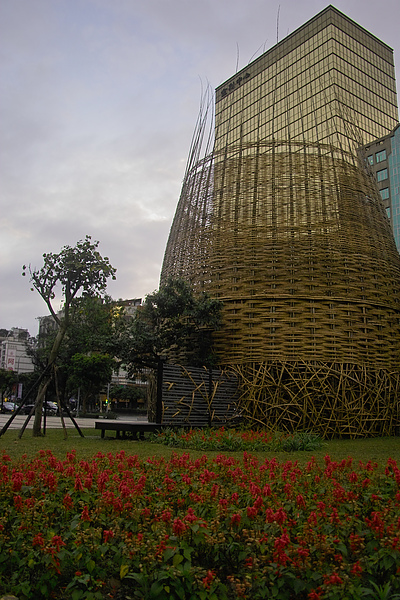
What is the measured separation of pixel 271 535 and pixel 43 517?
4.81ft

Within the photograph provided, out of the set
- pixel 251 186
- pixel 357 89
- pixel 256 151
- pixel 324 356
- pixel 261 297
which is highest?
pixel 357 89

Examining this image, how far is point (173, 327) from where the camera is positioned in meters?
11.8

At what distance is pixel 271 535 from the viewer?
9.42 feet

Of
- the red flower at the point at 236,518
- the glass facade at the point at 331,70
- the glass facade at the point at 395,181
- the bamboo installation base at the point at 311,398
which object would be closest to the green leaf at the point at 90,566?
the red flower at the point at 236,518

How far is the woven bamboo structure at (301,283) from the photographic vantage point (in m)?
11.0

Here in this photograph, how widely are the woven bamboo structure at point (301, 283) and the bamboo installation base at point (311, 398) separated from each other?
0.02 m

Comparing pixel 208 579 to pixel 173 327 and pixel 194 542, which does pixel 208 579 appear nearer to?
pixel 194 542

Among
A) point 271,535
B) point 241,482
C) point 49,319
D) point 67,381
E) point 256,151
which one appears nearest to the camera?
point 271,535

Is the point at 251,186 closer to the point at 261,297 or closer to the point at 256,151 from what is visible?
the point at 256,151

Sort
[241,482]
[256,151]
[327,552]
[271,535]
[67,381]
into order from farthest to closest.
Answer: [67,381] < [256,151] < [241,482] < [271,535] < [327,552]

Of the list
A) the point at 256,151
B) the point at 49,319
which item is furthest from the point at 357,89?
the point at 256,151

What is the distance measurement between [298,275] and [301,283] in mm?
209

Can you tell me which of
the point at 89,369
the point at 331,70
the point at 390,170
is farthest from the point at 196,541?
the point at 331,70

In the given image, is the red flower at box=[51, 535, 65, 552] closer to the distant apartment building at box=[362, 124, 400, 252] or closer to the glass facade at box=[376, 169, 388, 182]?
A: the distant apartment building at box=[362, 124, 400, 252]
